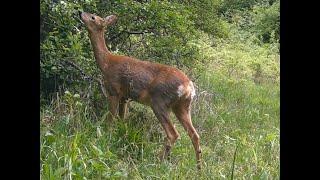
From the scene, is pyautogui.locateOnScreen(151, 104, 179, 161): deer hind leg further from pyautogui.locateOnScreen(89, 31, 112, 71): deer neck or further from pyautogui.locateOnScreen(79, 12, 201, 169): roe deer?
pyautogui.locateOnScreen(89, 31, 112, 71): deer neck

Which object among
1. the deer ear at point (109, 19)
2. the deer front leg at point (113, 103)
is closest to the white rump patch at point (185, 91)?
the deer front leg at point (113, 103)

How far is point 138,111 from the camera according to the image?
21.8 feet

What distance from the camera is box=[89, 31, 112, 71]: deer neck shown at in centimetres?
661

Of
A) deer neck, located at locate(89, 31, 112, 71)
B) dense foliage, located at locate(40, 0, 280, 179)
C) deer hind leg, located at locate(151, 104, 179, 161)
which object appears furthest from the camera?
deer neck, located at locate(89, 31, 112, 71)

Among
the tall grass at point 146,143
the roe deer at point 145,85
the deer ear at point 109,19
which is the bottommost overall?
the tall grass at point 146,143

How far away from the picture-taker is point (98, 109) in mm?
6422

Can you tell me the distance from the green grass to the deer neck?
637 mm

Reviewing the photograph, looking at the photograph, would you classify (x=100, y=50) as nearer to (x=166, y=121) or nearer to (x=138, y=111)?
(x=138, y=111)

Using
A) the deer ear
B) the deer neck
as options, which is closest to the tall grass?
the deer neck

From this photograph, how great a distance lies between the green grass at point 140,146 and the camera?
3967 millimetres

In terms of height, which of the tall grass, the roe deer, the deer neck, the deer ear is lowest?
the tall grass

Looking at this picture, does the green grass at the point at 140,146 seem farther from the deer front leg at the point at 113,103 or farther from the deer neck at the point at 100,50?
the deer neck at the point at 100,50

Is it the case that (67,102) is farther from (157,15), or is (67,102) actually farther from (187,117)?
(157,15)
